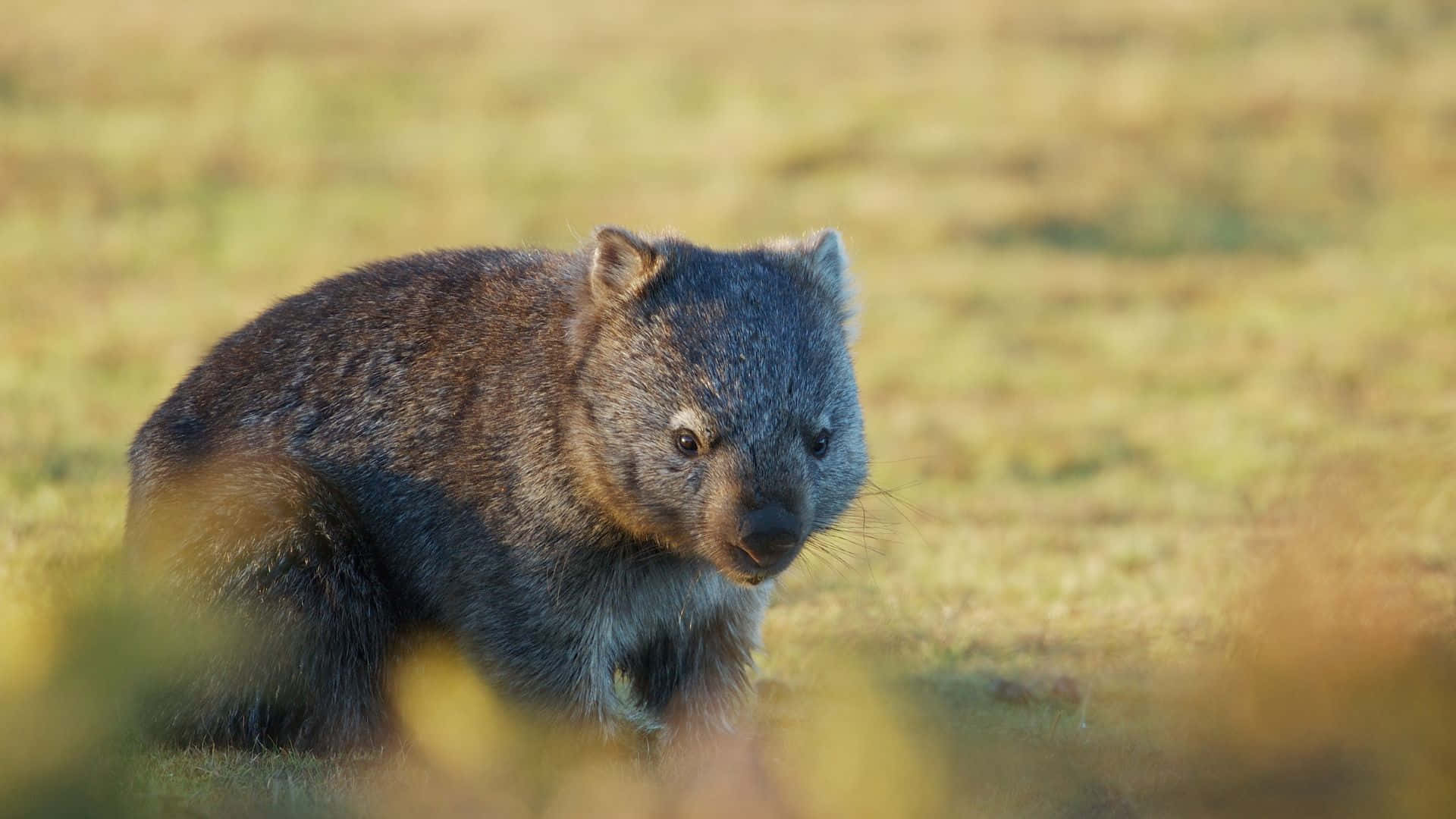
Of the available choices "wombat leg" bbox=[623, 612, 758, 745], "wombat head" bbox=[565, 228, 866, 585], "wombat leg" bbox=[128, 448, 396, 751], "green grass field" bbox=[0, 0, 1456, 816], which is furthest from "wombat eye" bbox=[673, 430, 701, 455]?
"wombat leg" bbox=[128, 448, 396, 751]

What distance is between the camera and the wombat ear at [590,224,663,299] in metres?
5.41

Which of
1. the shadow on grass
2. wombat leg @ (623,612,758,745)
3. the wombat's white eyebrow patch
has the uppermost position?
the wombat's white eyebrow patch

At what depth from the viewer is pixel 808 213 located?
1847 centimetres

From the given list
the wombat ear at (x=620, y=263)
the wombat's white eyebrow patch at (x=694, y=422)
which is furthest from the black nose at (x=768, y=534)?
the wombat ear at (x=620, y=263)

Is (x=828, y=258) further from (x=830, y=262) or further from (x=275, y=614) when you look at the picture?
(x=275, y=614)

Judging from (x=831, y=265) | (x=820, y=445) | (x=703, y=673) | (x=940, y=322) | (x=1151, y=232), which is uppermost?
(x=831, y=265)

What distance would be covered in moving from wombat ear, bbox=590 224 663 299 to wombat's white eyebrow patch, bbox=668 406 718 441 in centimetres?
47

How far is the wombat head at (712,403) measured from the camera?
499 centimetres

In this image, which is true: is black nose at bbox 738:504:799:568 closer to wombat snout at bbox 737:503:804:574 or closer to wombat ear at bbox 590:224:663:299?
wombat snout at bbox 737:503:804:574

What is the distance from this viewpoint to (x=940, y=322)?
15.2 meters

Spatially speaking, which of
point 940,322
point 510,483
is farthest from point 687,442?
point 940,322

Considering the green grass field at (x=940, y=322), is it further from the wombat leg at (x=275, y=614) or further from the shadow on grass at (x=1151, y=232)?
the wombat leg at (x=275, y=614)

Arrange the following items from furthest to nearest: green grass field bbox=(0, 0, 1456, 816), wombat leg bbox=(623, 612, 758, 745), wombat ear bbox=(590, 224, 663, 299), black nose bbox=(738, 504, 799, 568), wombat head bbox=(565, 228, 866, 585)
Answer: wombat leg bbox=(623, 612, 758, 745), wombat ear bbox=(590, 224, 663, 299), wombat head bbox=(565, 228, 866, 585), black nose bbox=(738, 504, 799, 568), green grass field bbox=(0, 0, 1456, 816)

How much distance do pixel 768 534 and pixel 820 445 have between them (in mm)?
483
